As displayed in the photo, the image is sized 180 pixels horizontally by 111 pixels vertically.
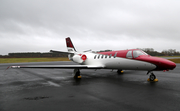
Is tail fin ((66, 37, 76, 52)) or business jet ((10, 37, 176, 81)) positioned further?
tail fin ((66, 37, 76, 52))

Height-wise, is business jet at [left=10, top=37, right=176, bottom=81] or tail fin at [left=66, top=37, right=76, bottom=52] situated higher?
tail fin at [left=66, top=37, right=76, bottom=52]

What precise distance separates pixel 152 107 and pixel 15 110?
4.87 metres

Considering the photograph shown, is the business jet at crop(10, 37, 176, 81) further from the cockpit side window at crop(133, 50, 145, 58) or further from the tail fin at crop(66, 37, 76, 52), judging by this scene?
the tail fin at crop(66, 37, 76, 52)

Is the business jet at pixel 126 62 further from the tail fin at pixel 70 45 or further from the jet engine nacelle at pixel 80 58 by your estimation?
the tail fin at pixel 70 45

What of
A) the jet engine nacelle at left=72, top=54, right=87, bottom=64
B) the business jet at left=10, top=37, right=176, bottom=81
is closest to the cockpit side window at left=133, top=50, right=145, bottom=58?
the business jet at left=10, top=37, right=176, bottom=81

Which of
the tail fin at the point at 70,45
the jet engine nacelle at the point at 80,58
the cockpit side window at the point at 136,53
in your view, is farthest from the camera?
the tail fin at the point at 70,45

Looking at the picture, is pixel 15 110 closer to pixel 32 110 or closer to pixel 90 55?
pixel 32 110

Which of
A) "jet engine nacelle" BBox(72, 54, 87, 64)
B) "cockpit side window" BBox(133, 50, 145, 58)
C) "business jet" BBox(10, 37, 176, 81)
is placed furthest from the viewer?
"jet engine nacelle" BBox(72, 54, 87, 64)

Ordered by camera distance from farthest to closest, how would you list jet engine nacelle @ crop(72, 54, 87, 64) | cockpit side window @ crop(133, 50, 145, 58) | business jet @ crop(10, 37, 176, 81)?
1. jet engine nacelle @ crop(72, 54, 87, 64)
2. cockpit side window @ crop(133, 50, 145, 58)
3. business jet @ crop(10, 37, 176, 81)

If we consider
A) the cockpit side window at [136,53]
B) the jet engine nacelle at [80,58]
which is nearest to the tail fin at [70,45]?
the jet engine nacelle at [80,58]

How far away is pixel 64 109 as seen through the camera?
4.57m

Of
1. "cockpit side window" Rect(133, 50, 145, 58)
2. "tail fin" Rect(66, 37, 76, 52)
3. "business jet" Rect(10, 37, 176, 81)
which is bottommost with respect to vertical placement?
"business jet" Rect(10, 37, 176, 81)

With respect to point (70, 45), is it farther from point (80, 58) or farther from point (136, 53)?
point (136, 53)

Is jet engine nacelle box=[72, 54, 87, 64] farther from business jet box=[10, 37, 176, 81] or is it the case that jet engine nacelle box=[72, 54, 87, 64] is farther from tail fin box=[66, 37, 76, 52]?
tail fin box=[66, 37, 76, 52]
